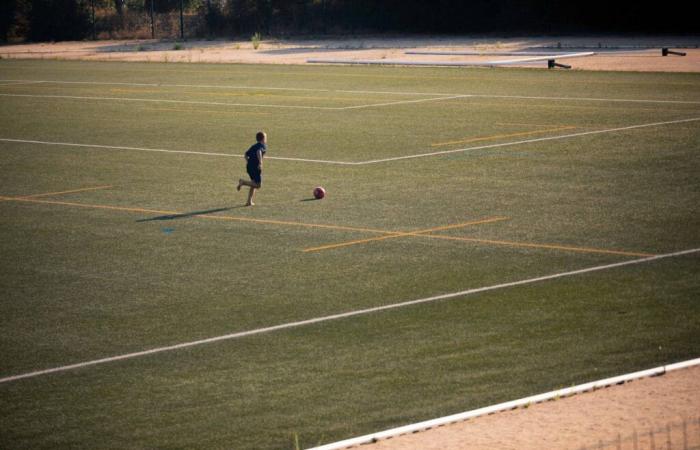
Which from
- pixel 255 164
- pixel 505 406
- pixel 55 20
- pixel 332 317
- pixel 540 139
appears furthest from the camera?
pixel 55 20

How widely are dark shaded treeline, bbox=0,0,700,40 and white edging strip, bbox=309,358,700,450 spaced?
79007 millimetres

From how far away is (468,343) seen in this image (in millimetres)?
12203

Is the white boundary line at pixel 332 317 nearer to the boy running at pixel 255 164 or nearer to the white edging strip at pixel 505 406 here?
the white edging strip at pixel 505 406

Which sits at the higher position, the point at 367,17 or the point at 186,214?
the point at 367,17

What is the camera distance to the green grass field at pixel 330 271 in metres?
10.7

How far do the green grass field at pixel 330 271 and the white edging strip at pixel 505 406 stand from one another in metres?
0.25

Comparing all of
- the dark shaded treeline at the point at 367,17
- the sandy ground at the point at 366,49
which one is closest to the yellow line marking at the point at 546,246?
the sandy ground at the point at 366,49

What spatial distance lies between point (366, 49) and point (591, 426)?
2940 inches

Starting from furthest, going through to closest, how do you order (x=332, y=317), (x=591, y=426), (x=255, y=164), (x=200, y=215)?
1. (x=255, y=164)
2. (x=200, y=215)
3. (x=332, y=317)
4. (x=591, y=426)

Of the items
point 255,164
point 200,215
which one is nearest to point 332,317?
point 200,215

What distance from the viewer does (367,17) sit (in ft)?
327

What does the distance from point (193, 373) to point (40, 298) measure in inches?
157

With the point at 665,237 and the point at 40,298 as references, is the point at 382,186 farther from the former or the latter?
the point at 40,298

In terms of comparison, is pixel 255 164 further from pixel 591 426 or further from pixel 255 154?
pixel 591 426
